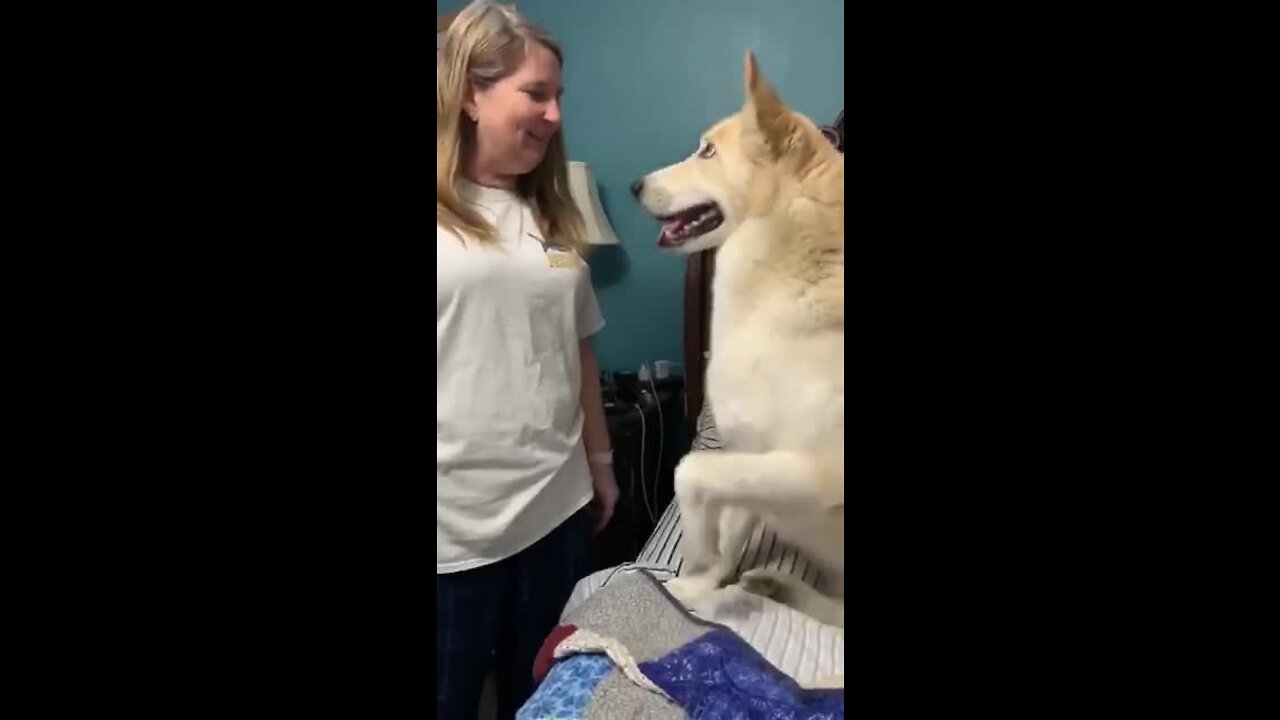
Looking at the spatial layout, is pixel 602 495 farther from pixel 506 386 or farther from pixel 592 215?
pixel 592 215

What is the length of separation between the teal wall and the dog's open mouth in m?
0.01

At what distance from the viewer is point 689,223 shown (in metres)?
0.87

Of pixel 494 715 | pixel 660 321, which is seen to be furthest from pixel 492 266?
pixel 494 715

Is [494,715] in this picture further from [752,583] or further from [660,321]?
[660,321]

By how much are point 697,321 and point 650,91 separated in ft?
0.91

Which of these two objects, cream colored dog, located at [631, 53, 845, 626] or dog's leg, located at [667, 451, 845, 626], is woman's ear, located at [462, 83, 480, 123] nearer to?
cream colored dog, located at [631, 53, 845, 626]

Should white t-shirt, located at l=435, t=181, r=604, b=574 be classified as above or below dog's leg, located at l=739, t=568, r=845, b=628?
above

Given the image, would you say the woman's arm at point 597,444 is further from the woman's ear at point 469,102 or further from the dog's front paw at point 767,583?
the woman's ear at point 469,102

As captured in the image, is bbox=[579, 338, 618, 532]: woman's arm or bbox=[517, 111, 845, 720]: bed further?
bbox=[579, 338, 618, 532]: woman's arm

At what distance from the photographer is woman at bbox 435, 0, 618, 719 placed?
2.71 feet

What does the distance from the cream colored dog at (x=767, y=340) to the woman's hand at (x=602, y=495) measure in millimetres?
84

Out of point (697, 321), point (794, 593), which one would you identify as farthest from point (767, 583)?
point (697, 321)

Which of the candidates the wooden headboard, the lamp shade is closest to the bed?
the wooden headboard

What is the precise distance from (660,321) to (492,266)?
0.21 meters
